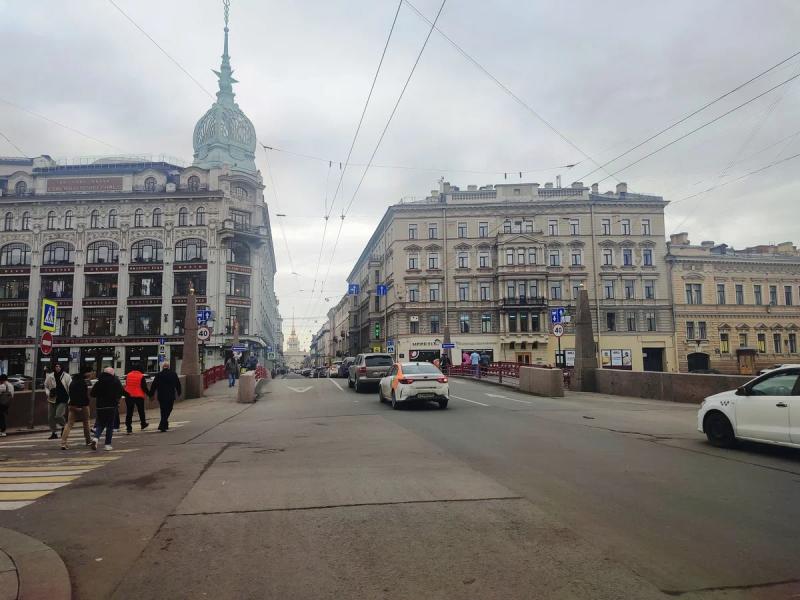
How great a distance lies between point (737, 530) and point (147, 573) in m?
5.21

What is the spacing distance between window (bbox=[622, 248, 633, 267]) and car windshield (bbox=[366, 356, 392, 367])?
43197mm

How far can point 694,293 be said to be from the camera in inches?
2349

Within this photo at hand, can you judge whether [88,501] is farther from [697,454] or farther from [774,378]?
[774,378]

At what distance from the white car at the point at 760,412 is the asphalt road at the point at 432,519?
358mm

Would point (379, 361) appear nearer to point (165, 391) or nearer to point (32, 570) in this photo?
point (165, 391)

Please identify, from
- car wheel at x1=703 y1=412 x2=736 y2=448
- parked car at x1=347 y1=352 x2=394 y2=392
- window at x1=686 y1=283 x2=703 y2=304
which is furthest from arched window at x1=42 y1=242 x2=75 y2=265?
window at x1=686 y1=283 x2=703 y2=304

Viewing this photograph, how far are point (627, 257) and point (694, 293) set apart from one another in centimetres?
759

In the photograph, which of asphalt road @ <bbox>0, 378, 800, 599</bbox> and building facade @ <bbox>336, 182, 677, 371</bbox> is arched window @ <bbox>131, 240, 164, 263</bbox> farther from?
asphalt road @ <bbox>0, 378, 800, 599</bbox>

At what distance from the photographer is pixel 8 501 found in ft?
23.1

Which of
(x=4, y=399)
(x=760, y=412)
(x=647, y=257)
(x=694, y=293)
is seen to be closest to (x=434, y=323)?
(x=647, y=257)

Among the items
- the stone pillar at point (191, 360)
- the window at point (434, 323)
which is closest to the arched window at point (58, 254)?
the window at point (434, 323)

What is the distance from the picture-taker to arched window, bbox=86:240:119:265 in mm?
59312

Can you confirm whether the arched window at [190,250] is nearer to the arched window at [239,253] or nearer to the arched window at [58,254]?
the arched window at [239,253]

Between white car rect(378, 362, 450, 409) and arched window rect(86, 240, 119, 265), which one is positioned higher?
arched window rect(86, 240, 119, 265)
